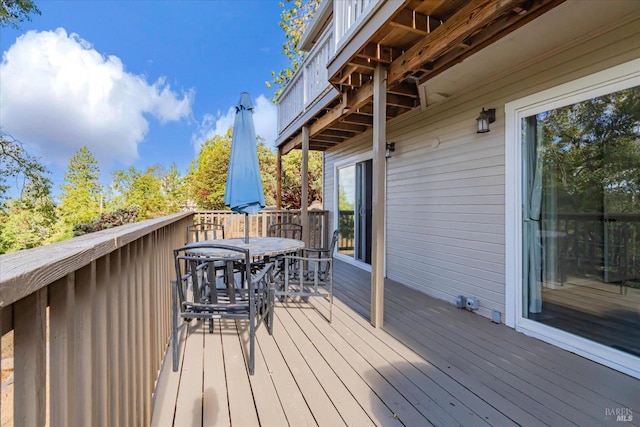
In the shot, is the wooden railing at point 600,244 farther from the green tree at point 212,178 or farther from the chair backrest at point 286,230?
the green tree at point 212,178

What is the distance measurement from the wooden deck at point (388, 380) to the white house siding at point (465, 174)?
83cm

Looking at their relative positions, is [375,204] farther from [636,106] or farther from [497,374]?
[636,106]

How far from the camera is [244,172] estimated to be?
12.1 ft

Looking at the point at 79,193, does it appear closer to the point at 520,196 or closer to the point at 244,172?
the point at 244,172

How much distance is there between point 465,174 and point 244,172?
8.45 ft

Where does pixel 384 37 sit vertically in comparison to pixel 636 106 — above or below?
above

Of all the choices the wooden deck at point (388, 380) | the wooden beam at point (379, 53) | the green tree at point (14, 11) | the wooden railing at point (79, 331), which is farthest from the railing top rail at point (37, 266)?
the green tree at point (14, 11)

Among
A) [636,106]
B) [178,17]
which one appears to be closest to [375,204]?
[636,106]

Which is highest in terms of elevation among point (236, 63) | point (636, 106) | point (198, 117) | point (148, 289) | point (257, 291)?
point (236, 63)

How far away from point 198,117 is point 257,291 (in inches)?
1607

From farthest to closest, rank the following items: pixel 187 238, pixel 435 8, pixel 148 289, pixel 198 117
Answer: pixel 198 117 < pixel 187 238 < pixel 435 8 < pixel 148 289

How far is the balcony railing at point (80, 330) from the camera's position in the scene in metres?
0.61

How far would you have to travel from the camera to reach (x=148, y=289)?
75.7 inches

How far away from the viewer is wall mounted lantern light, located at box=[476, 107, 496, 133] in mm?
3352
